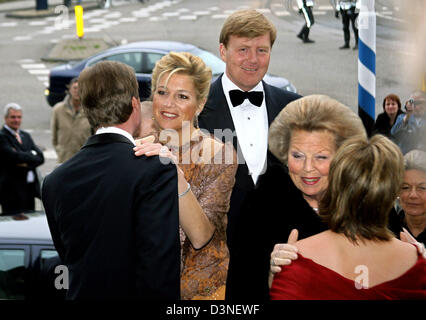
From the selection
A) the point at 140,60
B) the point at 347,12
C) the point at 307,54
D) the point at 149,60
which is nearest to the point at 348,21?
the point at 347,12

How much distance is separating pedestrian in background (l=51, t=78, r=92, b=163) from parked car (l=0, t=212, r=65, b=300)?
9.71ft

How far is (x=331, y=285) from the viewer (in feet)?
8.21

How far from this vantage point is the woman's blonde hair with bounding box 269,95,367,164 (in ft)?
10.3

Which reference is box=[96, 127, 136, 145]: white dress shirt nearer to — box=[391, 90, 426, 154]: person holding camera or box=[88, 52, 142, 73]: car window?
box=[391, 90, 426, 154]: person holding camera

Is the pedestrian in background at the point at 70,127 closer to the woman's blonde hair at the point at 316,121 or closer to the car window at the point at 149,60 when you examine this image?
the car window at the point at 149,60

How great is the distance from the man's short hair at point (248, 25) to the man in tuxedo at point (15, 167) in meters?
4.23

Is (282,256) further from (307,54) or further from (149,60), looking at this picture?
(149,60)

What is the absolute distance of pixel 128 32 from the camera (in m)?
16.4

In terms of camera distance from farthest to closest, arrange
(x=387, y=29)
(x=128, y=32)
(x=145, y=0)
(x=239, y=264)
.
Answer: (x=128, y=32), (x=145, y=0), (x=387, y=29), (x=239, y=264)

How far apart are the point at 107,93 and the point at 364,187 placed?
1066mm

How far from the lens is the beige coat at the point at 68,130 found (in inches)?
318
